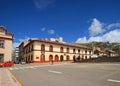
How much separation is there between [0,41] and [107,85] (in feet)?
124

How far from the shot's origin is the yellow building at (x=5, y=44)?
41.9m

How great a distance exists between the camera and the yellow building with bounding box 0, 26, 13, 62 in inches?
1650

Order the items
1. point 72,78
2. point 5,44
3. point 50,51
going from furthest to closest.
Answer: point 50,51
point 5,44
point 72,78

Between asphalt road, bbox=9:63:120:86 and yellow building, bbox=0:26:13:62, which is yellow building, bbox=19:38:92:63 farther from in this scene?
asphalt road, bbox=9:63:120:86

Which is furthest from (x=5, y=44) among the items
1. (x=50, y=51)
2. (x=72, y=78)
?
(x=72, y=78)

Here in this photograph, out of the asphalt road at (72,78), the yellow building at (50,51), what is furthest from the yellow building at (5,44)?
the asphalt road at (72,78)

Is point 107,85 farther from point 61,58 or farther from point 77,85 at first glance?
point 61,58

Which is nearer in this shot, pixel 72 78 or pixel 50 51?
pixel 72 78

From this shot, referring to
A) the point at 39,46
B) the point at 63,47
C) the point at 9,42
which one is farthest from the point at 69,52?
the point at 9,42

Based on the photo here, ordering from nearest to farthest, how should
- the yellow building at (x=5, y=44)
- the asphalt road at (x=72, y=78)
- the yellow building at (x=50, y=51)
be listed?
the asphalt road at (x=72, y=78), the yellow building at (x=5, y=44), the yellow building at (x=50, y=51)

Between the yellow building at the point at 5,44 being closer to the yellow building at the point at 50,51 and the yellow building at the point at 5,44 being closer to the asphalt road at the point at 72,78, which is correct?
the yellow building at the point at 50,51

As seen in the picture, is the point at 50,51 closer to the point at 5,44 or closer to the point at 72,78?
the point at 5,44

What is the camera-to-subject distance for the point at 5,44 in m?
42.5

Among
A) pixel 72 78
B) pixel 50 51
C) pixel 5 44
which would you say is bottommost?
pixel 72 78
